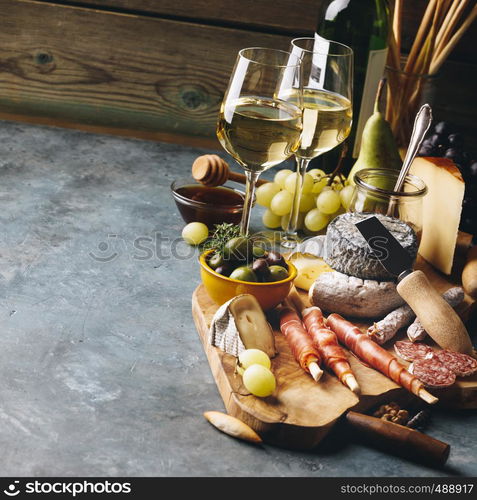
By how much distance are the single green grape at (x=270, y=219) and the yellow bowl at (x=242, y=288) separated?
336 millimetres

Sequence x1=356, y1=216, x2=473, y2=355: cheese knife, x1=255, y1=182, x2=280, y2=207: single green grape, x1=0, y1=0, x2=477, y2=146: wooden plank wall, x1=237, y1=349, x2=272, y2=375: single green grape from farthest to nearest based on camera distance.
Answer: x1=0, y1=0, x2=477, y2=146: wooden plank wall < x1=255, y1=182, x2=280, y2=207: single green grape < x1=356, y1=216, x2=473, y2=355: cheese knife < x1=237, y1=349, x2=272, y2=375: single green grape

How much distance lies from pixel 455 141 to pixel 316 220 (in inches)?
12.3

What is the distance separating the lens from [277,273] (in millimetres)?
1065

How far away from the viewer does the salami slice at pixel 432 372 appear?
0.93 meters

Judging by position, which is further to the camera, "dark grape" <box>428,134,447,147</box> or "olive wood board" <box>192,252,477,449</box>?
"dark grape" <box>428,134,447,147</box>

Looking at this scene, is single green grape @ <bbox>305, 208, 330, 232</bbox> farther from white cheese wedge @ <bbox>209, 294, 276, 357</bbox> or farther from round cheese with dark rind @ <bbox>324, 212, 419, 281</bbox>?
white cheese wedge @ <bbox>209, 294, 276, 357</bbox>

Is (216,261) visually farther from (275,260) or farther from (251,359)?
(251,359)

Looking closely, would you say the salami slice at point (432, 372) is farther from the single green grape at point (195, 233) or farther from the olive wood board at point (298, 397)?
the single green grape at point (195, 233)

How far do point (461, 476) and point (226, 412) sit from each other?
29 centimetres

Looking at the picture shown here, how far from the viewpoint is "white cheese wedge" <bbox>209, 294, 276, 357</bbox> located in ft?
3.10

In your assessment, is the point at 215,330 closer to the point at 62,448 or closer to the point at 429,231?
the point at 62,448

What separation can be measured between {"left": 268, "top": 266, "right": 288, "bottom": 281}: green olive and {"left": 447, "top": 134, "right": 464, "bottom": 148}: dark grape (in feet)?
1.67

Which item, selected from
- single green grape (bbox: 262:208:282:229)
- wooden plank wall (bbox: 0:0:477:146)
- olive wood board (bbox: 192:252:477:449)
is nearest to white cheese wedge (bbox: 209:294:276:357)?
olive wood board (bbox: 192:252:477:449)
